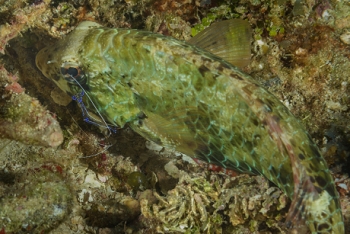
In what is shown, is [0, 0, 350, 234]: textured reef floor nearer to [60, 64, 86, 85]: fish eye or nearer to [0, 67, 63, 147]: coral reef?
[0, 67, 63, 147]: coral reef

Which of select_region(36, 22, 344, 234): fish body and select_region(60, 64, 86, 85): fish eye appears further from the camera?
select_region(60, 64, 86, 85): fish eye

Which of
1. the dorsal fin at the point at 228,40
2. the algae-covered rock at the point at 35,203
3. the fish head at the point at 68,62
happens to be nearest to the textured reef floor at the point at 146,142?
the algae-covered rock at the point at 35,203

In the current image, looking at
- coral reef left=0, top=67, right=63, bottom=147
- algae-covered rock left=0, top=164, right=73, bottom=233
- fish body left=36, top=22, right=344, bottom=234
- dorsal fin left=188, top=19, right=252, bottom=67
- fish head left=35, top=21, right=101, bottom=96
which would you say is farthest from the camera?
coral reef left=0, top=67, right=63, bottom=147

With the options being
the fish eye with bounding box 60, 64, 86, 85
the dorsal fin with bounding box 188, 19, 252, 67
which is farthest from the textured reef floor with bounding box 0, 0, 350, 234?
the fish eye with bounding box 60, 64, 86, 85

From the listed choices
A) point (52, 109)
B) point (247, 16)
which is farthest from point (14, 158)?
point (247, 16)

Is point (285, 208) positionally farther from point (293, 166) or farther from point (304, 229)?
point (293, 166)

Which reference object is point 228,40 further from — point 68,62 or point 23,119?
point 23,119

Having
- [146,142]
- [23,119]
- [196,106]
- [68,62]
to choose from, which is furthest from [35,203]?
[196,106]
